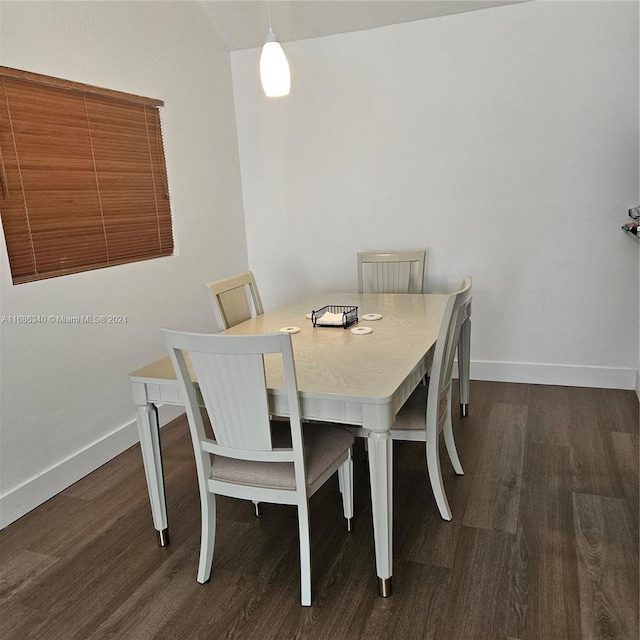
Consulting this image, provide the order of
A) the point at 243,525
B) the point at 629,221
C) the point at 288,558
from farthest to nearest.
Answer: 1. the point at 629,221
2. the point at 243,525
3. the point at 288,558

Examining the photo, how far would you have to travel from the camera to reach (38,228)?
2.42 meters

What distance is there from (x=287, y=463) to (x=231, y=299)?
110 cm

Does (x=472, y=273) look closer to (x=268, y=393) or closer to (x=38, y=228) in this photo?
(x=268, y=393)

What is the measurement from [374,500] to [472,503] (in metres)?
0.74

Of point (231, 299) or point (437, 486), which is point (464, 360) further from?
point (231, 299)

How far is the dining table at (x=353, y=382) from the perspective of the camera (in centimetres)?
164

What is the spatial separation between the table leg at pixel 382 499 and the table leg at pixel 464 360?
4.70ft

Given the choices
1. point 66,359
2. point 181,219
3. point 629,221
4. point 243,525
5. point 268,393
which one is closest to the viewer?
point 268,393

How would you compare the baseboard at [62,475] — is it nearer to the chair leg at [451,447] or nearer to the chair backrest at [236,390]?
the chair backrest at [236,390]

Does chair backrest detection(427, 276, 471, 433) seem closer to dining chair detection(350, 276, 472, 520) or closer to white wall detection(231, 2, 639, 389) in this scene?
dining chair detection(350, 276, 472, 520)

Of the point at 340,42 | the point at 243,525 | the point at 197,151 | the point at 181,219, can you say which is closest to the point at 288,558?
the point at 243,525

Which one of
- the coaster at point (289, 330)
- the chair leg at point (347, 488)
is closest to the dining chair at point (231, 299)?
the coaster at point (289, 330)

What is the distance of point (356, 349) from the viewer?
2096 millimetres

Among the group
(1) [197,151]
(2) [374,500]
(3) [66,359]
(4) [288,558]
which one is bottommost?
(4) [288,558]
